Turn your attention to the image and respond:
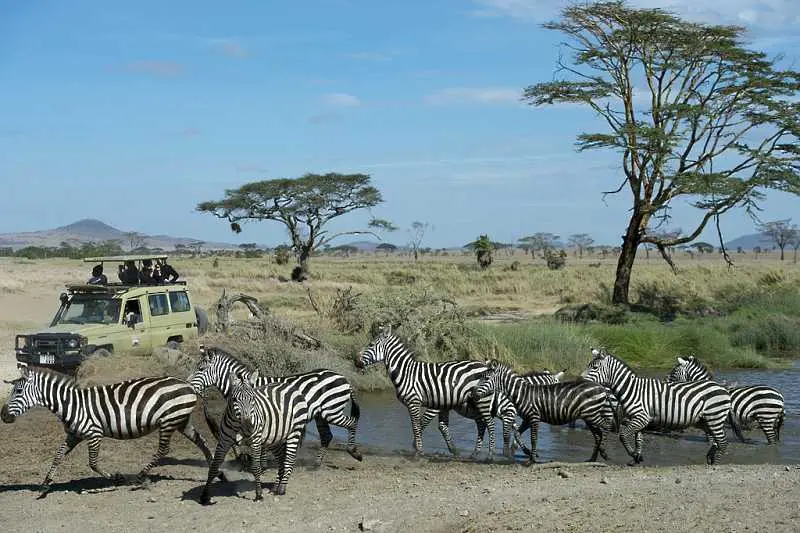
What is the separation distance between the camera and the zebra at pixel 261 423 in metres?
9.73

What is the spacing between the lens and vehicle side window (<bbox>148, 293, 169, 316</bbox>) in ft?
58.3

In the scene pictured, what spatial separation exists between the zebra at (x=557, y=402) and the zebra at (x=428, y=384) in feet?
0.71

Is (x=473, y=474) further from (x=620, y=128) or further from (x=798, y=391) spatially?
(x=620, y=128)

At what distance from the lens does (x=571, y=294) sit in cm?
3956

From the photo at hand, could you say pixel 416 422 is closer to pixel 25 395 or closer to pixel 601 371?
pixel 601 371

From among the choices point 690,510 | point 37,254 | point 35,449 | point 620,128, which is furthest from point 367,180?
point 690,510

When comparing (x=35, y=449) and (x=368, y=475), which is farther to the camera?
(x=35, y=449)

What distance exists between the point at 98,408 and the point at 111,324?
676 cm

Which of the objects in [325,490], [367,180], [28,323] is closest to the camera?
[325,490]

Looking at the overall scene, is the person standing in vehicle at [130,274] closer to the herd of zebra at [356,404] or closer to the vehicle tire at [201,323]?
the vehicle tire at [201,323]

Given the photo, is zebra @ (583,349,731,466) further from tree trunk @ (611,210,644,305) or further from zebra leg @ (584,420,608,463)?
tree trunk @ (611,210,644,305)

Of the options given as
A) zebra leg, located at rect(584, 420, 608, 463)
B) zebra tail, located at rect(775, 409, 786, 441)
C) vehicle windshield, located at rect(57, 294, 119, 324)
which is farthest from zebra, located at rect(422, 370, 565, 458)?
vehicle windshield, located at rect(57, 294, 119, 324)

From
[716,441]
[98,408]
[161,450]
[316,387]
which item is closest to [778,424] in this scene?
[716,441]

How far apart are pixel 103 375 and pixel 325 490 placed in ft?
19.8
